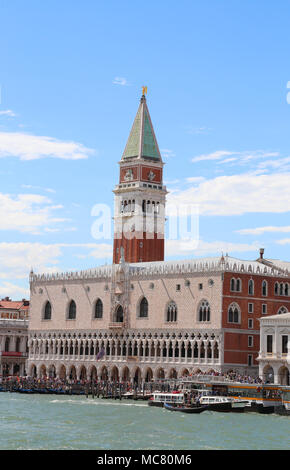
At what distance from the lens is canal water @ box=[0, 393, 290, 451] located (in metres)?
55.3

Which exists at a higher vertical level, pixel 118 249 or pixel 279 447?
pixel 118 249

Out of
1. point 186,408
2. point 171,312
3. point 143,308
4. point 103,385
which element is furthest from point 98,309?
point 186,408

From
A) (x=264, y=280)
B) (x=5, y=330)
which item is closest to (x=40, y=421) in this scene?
(x=264, y=280)

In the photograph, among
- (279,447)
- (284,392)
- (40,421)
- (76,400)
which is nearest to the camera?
(279,447)

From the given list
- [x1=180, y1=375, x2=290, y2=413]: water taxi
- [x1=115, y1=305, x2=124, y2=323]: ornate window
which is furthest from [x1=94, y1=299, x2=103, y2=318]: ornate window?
[x1=180, y1=375, x2=290, y2=413]: water taxi

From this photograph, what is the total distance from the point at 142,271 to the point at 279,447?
60294 mm

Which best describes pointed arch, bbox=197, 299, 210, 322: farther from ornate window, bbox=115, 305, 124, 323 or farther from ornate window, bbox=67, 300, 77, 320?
ornate window, bbox=67, 300, 77, 320

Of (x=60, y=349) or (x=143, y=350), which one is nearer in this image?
(x=143, y=350)

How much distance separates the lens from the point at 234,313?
10525cm

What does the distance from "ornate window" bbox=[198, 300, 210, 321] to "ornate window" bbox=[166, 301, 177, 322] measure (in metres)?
3.84

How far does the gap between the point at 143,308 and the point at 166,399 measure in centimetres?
3116

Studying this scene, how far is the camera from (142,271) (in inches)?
4523
